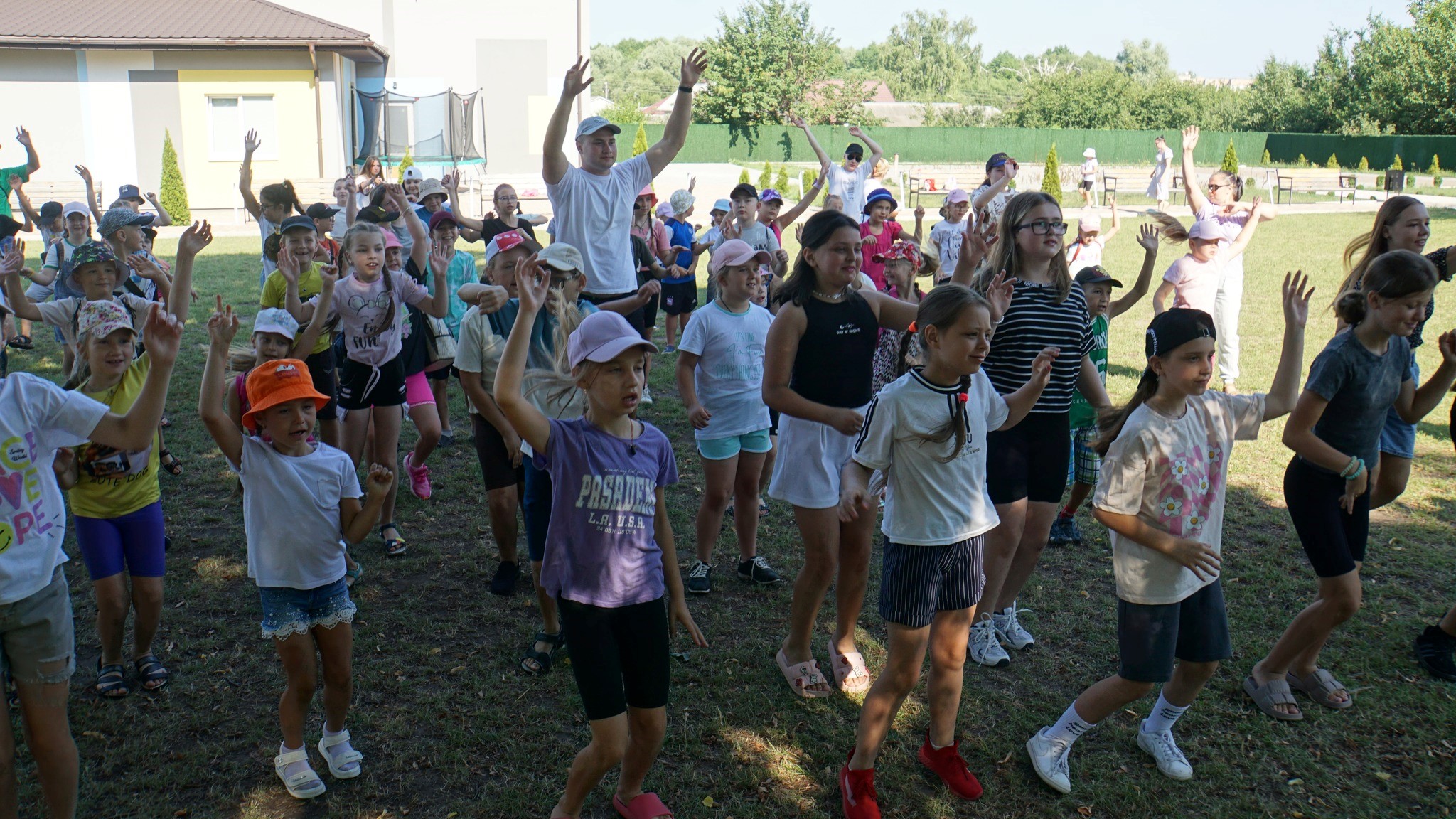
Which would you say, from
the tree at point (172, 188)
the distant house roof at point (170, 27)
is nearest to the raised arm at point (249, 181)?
the tree at point (172, 188)

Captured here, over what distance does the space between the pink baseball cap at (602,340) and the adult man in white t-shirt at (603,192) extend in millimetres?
2897

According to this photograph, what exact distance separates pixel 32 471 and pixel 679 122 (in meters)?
4.27

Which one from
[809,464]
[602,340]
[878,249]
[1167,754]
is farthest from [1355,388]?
[878,249]

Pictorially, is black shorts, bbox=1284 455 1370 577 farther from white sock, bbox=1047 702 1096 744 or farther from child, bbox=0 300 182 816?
child, bbox=0 300 182 816

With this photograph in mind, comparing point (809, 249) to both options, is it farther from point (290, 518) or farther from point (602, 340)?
point (290, 518)

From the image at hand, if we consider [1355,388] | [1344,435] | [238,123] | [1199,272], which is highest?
[238,123]

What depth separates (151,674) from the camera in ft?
15.0

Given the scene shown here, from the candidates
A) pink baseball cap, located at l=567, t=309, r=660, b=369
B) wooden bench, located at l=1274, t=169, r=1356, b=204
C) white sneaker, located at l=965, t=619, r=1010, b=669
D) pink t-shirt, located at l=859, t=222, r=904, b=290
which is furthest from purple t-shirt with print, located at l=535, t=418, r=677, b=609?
wooden bench, located at l=1274, t=169, r=1356, b=204

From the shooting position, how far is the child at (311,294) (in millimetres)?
5836

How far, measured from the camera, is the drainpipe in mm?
29609

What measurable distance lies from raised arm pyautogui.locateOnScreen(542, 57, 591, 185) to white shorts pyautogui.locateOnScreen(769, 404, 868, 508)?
223 cm

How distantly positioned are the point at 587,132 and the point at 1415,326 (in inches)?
174

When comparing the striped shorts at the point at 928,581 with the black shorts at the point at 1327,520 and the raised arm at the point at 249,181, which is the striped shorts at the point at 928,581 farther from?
the raised arm at the point at 249,181

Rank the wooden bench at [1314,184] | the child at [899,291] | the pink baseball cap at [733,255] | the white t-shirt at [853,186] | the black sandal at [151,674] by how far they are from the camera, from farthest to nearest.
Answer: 1. the wooden bench at [1314,184]
2. the white t-shirt at [853,186]
3. the child at [899,291]
4. the pink baseball cap at [733,255]
5. the black sandal at [151,674]
